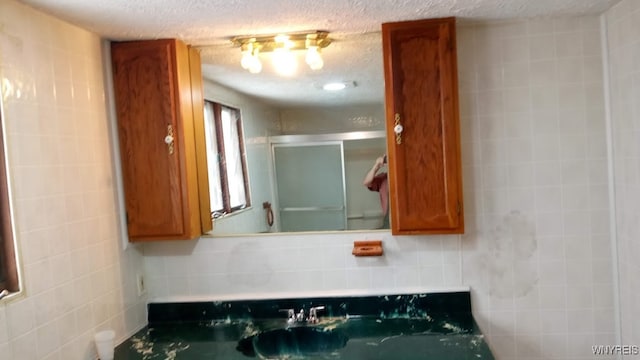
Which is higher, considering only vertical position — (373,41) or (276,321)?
(373,41)

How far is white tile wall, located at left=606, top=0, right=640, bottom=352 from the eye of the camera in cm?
188

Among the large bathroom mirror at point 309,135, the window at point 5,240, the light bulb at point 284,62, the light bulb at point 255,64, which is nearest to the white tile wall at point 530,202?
the large bathroom mirror at point 309,135

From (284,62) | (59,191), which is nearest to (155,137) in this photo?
(59,191)

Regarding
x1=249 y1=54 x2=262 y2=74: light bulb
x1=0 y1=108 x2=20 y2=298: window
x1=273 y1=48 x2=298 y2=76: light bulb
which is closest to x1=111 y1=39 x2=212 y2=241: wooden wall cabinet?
x1=249 y1=54 x2=262 y2=74: light bulb

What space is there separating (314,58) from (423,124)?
56cm

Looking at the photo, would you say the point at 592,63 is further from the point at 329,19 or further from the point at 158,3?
the point at 158,3

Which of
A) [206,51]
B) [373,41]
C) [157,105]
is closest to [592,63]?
[373,41]

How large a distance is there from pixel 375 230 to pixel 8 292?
55.0 inches

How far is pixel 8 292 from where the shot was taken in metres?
1.54

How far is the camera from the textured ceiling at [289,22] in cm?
175

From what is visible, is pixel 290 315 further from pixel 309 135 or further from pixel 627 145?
pixel 627 145

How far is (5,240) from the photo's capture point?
5.07ft

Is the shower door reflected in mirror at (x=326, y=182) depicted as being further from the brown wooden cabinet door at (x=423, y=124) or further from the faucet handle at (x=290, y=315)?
the faucet handle at (x=290, y=315)

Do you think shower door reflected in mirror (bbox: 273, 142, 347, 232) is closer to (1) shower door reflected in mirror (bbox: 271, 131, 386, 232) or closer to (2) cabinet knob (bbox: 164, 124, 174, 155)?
(1) shower door reflected in mirror (bbox: 271, 131, 386, 232)
